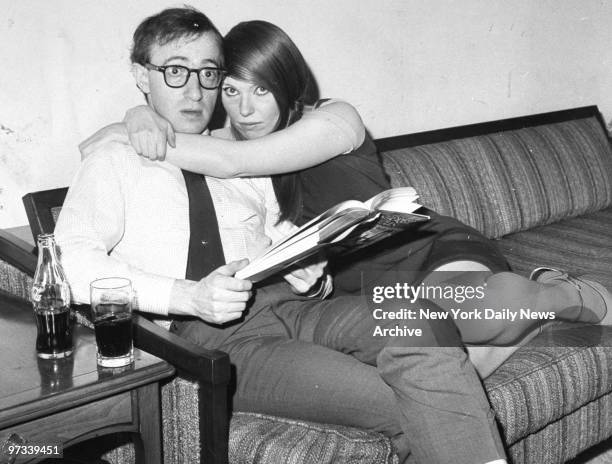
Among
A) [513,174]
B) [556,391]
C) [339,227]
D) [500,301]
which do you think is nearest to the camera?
[339,227]

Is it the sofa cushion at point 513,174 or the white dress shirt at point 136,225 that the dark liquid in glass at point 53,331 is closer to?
the white dress shirt at point 136,225

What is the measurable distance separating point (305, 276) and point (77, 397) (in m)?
0.61

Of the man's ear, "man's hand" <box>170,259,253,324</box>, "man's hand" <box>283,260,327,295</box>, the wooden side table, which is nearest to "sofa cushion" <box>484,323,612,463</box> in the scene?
"man's hand" <box>283,260,327,295</box>

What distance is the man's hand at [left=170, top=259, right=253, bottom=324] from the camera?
4.75 ft

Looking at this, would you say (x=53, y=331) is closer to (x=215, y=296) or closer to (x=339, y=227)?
(x=215, y=296)

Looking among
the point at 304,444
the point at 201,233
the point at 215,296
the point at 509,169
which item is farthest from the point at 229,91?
the point at 509,169

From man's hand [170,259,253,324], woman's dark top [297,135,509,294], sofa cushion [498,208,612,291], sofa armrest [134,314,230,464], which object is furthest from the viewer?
sofa cushion [498,208,612,291]

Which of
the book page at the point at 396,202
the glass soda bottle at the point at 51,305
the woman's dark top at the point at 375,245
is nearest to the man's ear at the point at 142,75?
the woman's dark top at the point at 375,245

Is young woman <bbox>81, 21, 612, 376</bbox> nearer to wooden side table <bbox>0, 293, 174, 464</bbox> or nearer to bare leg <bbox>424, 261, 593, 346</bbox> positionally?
bare leg <bbox>424, 261, 593, 346</bbox>

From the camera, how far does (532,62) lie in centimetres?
332

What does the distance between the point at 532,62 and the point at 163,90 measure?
6.91ft

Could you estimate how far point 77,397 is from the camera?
1.23m

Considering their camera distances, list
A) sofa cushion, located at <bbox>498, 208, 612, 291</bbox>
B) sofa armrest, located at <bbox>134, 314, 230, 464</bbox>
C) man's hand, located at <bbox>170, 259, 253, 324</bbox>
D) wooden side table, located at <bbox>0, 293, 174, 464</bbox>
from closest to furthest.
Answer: wooden side table, located at <bbox>0, 293, 174, 464</bbox> → sofa armrest, located at <bbox>134, 314, 230, 464</bbox> → man's hand, located at <bbox>170, 259, 253, 324</bbox> → sofa cushion, located at <bbox>498, 208, 612, 291</bbox>

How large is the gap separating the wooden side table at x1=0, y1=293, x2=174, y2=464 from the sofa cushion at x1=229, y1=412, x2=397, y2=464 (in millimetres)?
160
